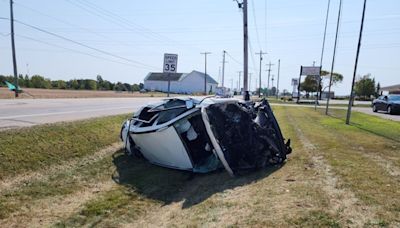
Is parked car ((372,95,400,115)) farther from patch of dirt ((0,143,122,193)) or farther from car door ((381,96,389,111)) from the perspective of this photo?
patch of dirt ((0,143,122,193))

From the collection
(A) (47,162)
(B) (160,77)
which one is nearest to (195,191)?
(A) (47,162)

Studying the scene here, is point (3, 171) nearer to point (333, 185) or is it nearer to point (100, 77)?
point (333, 185)

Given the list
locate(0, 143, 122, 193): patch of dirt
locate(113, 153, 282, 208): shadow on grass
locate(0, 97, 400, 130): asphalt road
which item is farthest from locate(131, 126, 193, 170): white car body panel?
locate(0, 97, 400, 130): asphalt road

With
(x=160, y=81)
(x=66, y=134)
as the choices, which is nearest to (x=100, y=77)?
(x=160, y=81)

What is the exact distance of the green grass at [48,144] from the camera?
24.5 ft

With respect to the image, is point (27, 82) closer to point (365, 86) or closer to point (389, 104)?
point (389, 104)

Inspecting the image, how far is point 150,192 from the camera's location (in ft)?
23.9

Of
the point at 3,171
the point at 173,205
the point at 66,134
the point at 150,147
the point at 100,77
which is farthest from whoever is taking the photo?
the point at 100,77

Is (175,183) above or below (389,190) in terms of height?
below

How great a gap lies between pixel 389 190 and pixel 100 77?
3702 inches

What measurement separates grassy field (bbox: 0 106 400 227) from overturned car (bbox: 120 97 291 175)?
0.33 meters

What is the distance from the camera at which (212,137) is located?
749 centimetres

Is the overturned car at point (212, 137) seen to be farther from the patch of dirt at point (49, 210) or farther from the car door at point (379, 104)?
the car door at point (379, 104)

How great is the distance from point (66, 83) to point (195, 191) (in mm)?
79122
